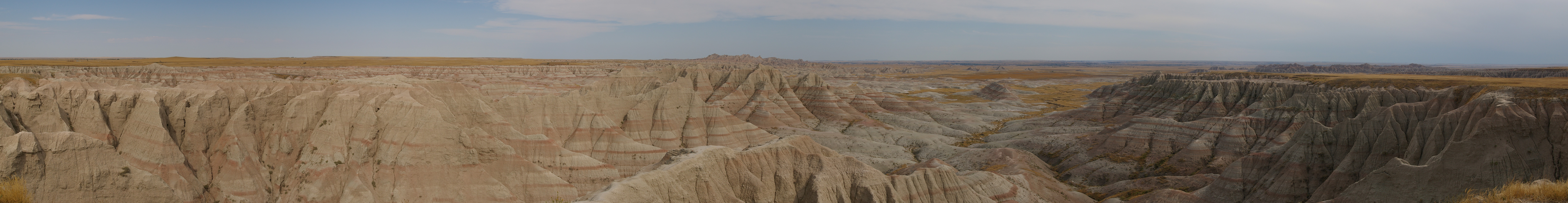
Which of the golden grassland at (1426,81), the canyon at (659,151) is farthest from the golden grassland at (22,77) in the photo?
the golden grassland at (1426,81)

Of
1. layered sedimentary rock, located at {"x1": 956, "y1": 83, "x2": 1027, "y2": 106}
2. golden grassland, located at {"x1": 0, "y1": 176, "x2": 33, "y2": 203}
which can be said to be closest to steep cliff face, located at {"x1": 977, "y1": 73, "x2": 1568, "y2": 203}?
golden grassland, located at {"x1": 0, "y1": 176, "x2": 33, "y2": 203}

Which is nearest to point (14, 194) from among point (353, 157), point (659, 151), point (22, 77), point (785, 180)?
point (353, 157)

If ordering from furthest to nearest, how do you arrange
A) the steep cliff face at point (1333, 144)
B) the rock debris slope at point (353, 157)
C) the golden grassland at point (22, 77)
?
the golden grassland at point (22, 77) → the steep cliff face at point (1333, 144) → the rock debris slope at point (353, 157)

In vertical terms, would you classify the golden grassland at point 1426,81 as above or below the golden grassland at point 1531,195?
A: above

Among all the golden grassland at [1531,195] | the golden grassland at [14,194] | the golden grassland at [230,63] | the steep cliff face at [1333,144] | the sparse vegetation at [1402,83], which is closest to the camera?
the golden grassland at [1531,195]

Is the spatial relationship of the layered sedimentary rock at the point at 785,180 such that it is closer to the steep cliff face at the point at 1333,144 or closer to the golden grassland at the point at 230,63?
the steep cliff face at the point at 1333,144

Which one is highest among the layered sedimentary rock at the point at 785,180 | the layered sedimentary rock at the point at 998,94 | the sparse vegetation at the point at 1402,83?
the sparse vegetation at the point at 1402,83

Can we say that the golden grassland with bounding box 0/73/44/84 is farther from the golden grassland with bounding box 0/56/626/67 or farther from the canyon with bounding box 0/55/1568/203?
the golden grassland with bounding box 0/56/626/67
